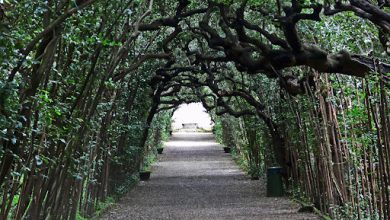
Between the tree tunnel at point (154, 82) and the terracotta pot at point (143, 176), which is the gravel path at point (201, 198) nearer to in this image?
the terracotta pot at point (143, 176)

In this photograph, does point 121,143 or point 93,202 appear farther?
point 121,143

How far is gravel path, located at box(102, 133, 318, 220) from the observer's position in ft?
32.4

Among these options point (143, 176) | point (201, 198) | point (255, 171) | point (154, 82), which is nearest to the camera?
point (201, 198)

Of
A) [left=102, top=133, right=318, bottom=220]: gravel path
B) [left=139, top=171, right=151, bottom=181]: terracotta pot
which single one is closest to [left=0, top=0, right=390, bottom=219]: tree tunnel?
[left=102, top=133, right=318, bottom=220]: gravel path

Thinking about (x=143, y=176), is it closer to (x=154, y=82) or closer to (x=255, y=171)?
(x=255, y=171)

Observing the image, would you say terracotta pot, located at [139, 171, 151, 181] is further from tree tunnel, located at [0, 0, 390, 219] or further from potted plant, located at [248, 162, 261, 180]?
tree tunnel, located at [0, 0, 390, 219]

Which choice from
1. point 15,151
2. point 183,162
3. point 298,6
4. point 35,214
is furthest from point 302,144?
point 183,162

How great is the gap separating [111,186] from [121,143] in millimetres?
891

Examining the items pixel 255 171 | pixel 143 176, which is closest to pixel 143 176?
pixel 143 176

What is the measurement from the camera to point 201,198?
12344 millimetres

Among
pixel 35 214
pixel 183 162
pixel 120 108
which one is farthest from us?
pixel 183 162

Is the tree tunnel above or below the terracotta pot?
above

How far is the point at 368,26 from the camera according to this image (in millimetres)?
6723

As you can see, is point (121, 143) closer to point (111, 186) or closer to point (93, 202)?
point (111, 186)
